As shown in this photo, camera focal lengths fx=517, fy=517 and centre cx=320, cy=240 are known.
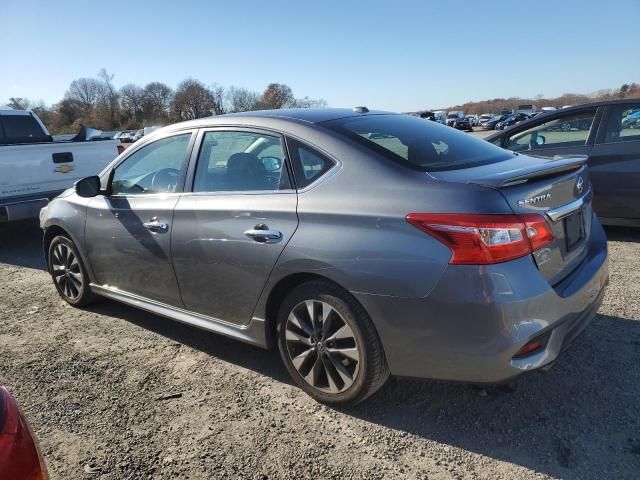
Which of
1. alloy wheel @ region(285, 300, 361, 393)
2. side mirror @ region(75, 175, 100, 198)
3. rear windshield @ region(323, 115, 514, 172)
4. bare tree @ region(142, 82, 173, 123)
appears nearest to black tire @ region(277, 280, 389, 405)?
alloy wheel @ region(285, 300, 361, 393)

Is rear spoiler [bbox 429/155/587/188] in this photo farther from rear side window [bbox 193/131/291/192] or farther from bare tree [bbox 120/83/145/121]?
bare tree [bbox 120/83/145/121]

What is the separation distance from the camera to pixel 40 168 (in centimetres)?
706

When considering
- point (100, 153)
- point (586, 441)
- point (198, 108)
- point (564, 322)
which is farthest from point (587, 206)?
point (198, 108)

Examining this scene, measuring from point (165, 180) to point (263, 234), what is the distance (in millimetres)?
1183

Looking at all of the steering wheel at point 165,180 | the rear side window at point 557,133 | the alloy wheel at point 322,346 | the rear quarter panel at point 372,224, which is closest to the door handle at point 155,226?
the steering wheel at point 165,180

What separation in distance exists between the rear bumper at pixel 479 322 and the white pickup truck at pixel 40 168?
5.78 meters

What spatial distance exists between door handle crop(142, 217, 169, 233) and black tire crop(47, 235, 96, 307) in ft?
3.84

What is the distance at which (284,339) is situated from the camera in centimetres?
304

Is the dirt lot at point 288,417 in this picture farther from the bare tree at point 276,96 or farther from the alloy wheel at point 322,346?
the bare tree at point 276,96

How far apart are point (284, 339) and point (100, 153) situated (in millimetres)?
6042

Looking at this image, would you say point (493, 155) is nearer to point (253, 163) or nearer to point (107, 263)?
point (253, 163)

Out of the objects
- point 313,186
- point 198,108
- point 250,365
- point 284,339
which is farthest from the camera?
point 198,108

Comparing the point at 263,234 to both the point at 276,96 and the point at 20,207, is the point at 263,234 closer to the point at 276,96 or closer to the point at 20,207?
the point at 20,207

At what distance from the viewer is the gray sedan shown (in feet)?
7.69
